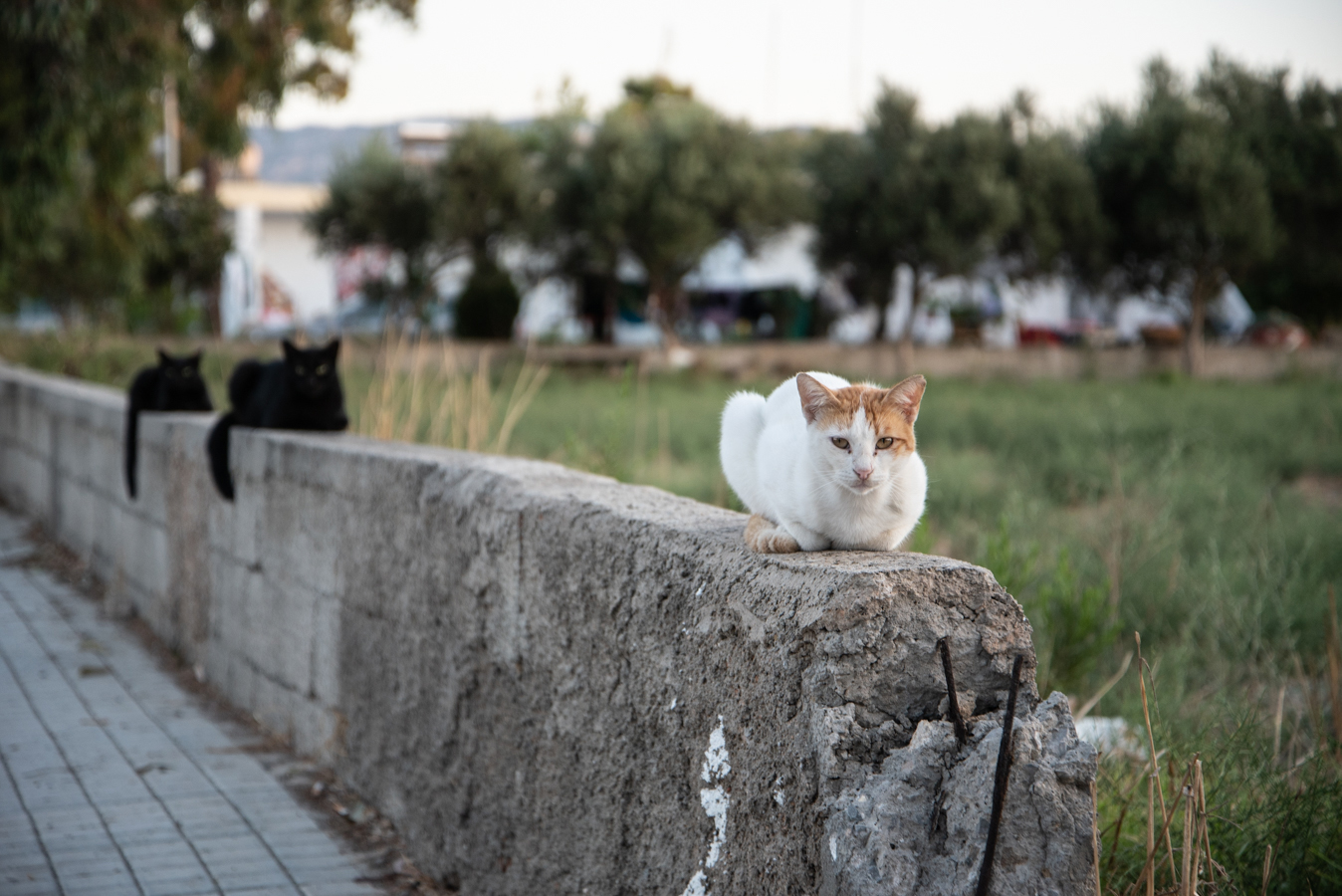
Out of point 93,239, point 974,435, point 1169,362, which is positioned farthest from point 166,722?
point 1169,362

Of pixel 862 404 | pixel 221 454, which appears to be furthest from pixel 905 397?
pixel 221 454

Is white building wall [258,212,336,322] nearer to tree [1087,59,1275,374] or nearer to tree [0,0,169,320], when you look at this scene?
tree [1087,59,1275,374]

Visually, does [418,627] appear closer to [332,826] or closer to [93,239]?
[332,826]

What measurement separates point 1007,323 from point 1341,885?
96.4 ft

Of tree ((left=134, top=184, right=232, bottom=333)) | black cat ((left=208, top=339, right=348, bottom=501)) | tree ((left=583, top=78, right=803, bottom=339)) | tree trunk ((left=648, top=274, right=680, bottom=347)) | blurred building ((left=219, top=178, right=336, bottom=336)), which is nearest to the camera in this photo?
black cat ((left=208, top=339, right=348, bottom=501))

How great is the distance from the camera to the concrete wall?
1.70 m

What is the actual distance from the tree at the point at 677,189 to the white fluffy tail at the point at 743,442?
69.0 ft

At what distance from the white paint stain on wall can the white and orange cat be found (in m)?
0.36

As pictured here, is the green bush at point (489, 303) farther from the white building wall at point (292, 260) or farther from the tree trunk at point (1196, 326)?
the white building wall at point (292, 260)

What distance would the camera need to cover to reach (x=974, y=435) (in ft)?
40.6

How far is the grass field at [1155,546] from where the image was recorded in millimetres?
2791

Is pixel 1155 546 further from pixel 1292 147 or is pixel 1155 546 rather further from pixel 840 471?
pixel 1292 147

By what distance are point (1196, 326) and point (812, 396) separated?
964 inches

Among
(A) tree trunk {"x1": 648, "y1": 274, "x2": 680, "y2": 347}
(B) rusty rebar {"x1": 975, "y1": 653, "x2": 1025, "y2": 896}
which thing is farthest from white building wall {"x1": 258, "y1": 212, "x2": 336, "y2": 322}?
(B) rusty rebar {"x1": 975, "y1": 653, "x2": 1025, "y2": 896}
